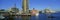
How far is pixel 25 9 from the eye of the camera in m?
23.8

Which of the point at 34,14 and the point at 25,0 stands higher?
the point at 25,0

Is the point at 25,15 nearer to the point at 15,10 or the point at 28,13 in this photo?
the point at 28,13

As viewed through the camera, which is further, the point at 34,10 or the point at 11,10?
the point at 34,10

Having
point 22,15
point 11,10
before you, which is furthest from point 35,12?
point 11,10

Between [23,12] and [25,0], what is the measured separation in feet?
10.3

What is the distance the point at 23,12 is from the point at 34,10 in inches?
72.8

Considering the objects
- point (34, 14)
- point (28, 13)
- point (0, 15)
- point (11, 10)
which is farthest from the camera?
point (34, 14)

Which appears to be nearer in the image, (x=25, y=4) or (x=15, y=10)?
(x=15, y=10)

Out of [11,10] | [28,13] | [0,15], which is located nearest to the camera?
[0,15]

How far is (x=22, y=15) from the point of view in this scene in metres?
23.6

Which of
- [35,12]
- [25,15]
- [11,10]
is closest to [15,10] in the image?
[11,10]

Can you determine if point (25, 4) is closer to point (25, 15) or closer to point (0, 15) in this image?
point (25, 15)

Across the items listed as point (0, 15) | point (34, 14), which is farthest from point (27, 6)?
point (0, 15)

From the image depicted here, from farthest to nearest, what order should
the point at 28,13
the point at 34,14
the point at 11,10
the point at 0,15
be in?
1. the point at 34,14
2. the point at 28,13
3. the point at 11,10
4. the point at 0,15
